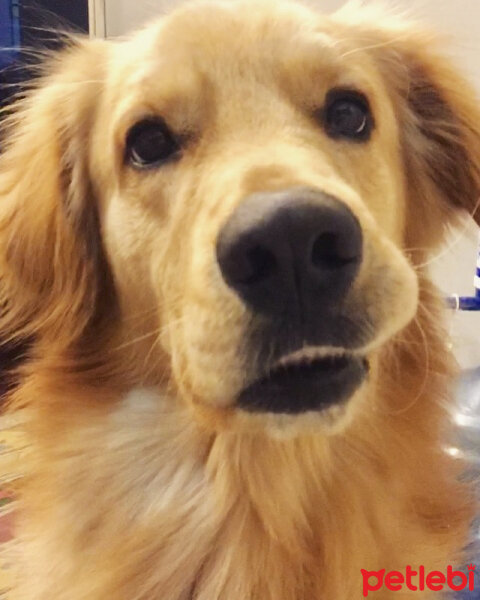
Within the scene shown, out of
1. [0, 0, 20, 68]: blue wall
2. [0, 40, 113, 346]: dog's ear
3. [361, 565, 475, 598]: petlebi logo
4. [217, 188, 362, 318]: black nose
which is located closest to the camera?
[217, 188, 362, 318]: black nose

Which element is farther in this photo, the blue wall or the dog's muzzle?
the blue wall

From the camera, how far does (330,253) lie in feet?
2.48

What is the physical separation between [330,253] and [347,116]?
365 millimetres

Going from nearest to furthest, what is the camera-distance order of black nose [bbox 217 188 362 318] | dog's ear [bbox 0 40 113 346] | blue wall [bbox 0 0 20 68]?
black nose [bbox 217 188 362 318], dog's ear [bbox 0 40 113 346], blue wall [bbox 0 0 20 68]

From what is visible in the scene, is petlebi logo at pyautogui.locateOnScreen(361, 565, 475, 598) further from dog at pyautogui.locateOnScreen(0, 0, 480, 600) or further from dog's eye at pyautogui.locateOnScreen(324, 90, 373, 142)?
dog's eye at pyautogui.locateOnScreen(324, 90, 373, 142)

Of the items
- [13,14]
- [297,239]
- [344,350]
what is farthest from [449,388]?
[13,14]

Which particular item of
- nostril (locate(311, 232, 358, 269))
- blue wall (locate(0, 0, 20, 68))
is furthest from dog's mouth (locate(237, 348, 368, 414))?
blue wall (locate(0, 0, 20, 68))

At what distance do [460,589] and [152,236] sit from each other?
2.36 feet

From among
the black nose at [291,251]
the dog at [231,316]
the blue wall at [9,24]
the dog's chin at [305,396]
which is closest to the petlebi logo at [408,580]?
the dog at [231,316]

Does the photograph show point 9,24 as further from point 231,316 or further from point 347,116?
point 231,316

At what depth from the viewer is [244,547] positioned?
99 centimetres

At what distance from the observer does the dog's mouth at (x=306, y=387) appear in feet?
2.69

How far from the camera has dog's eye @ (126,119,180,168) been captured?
3.41 ft

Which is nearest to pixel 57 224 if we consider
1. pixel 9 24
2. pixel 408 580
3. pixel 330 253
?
pixel 330 253
